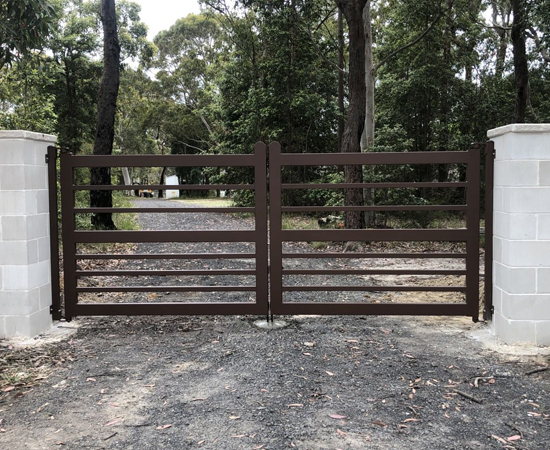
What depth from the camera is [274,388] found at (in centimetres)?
362

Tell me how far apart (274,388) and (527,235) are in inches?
103

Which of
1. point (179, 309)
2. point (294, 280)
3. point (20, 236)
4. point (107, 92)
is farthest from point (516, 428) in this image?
point (107, 92)

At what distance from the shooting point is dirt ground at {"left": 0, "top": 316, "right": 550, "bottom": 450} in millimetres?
2930

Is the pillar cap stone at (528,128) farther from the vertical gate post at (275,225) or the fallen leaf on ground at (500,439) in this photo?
the fallen leaf on ground at (500,439)

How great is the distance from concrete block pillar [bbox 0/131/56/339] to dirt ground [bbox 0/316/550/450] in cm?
44

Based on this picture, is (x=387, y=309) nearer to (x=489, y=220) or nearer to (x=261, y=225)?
(x=489, y=220)

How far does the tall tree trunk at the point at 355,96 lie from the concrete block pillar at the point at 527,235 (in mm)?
6432

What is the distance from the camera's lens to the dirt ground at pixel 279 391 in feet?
9.61

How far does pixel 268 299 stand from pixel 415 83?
15.8 metres

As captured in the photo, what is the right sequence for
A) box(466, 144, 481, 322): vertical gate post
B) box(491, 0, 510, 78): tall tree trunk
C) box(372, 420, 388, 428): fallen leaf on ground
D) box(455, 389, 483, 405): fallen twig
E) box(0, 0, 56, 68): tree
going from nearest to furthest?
box(372, 420, 388, 428): fallen leaf on ground, box(455, 389, 483, 405): fallen twig, box(466, 144, 481, 322): vertical gate post, box(0, 0, 56, 68): tree, box(491, 0, 510, 78): tall tree trunk

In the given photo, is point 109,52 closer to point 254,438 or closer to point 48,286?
point 48,286

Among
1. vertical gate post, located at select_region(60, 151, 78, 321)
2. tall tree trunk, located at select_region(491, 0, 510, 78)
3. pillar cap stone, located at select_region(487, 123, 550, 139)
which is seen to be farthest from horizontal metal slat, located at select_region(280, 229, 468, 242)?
tall tree trunk, located at select_region(491, 0, 510, 78)

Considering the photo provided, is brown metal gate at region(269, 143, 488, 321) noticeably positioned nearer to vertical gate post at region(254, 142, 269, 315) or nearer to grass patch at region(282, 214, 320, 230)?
vertical gate post at region(254, 142, 269, 315)

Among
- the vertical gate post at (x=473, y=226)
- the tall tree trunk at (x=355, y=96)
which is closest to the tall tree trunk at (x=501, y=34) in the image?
the tall tree trunk at (x=355, y=96)
